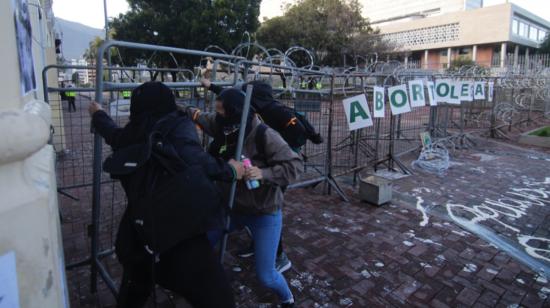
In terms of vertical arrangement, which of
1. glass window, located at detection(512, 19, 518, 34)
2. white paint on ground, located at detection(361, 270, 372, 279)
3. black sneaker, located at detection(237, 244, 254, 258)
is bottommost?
white paint on ground, located at detection(361, 270, 372, 279)

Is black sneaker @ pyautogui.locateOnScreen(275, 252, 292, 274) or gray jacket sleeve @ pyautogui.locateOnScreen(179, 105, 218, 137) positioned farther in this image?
black sneaker @ pyautogui.locateOnScreen(275, 252, 292, 274)

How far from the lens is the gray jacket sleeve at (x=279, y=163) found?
245 centimetres

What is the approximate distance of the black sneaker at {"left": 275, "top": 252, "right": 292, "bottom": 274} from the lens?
11.5 ft

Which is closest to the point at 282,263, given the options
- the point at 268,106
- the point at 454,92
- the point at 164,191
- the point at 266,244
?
the point at 266,244

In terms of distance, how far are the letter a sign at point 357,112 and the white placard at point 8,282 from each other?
4.86m

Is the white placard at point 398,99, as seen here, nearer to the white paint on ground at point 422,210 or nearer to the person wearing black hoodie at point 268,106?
the white paint on ground at point 422,210

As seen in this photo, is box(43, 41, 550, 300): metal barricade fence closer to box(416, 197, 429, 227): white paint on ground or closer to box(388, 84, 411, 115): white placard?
box(388, 84, 411, 115): white placard

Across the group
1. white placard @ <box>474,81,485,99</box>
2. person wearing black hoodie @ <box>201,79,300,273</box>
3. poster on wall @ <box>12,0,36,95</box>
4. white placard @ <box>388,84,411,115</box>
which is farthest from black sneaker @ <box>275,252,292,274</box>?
white placard @ <box>474,81,485,99</box>

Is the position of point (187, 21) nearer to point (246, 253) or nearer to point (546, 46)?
point (246, 253)

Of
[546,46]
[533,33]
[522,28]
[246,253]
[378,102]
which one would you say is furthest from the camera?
[533,33]

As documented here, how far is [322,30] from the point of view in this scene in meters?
31.7

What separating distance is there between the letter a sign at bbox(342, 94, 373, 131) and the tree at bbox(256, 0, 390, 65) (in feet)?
87.7

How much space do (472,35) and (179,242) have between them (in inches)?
2336

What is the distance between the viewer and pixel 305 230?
4449 millimetres
